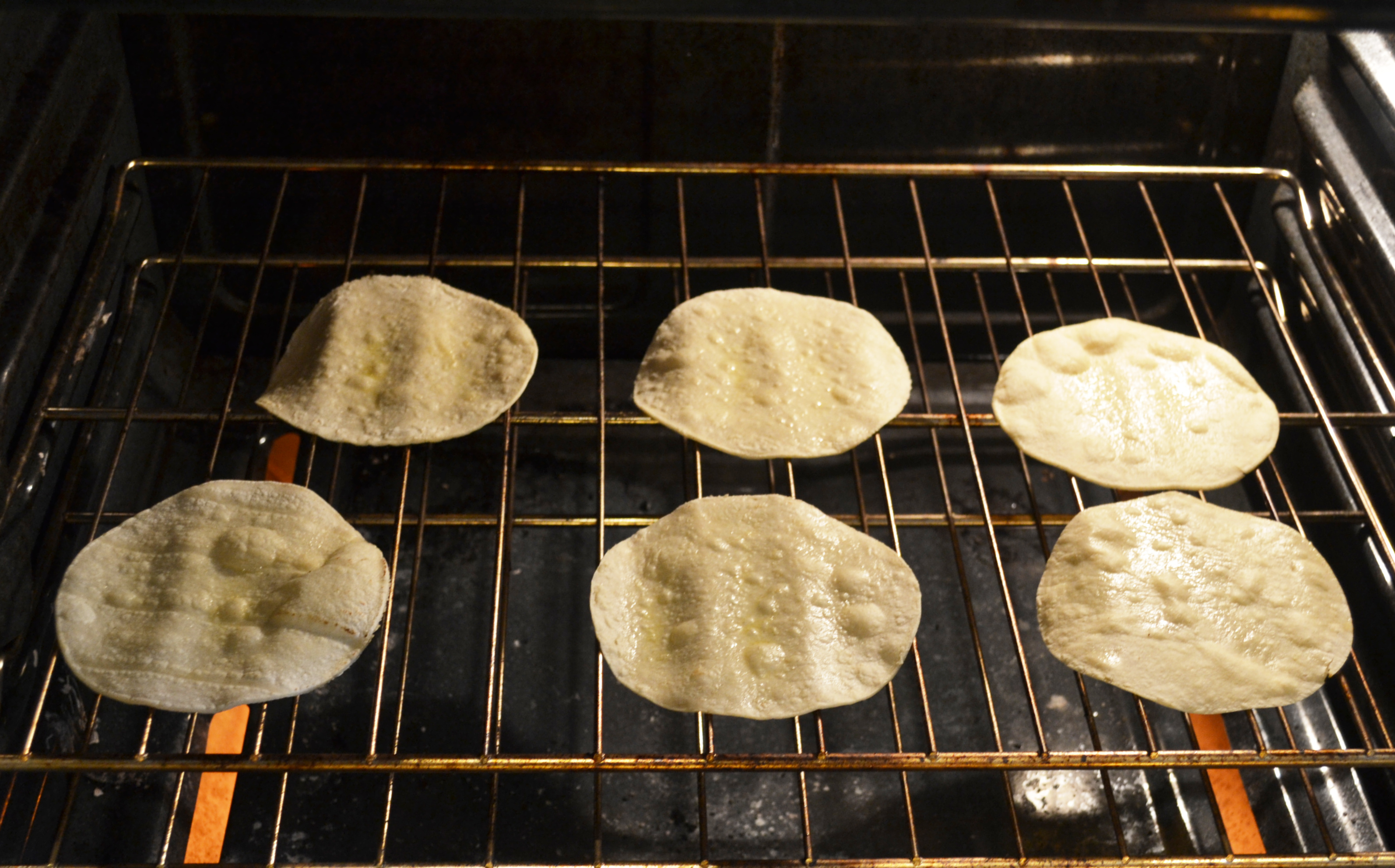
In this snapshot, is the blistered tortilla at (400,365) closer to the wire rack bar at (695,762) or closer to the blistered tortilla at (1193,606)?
the wire rack bar at (695,762)

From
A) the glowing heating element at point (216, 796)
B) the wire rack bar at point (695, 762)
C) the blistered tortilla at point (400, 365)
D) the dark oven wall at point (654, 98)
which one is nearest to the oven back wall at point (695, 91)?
the dark oven wall at point (654, 98)

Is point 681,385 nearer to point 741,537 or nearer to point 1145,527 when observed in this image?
point 741,537

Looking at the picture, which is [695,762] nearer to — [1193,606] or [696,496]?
[696,496]

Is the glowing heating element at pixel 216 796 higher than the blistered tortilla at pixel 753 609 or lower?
lower

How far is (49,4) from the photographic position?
50 centimetres

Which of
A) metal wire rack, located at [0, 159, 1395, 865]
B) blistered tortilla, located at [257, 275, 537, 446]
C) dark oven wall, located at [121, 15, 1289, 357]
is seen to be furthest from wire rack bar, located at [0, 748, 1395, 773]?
dark oven wall, located at [121, 15, 1289, 357]

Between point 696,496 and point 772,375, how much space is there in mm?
218

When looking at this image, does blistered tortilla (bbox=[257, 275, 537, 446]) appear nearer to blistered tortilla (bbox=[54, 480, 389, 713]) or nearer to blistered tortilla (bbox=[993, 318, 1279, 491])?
blistered tortilla (bbox=[54, 480, 389, 713])

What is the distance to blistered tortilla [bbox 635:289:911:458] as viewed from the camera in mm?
1368

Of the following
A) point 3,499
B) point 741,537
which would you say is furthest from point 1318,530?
point 3,499

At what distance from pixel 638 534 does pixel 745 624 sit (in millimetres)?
194

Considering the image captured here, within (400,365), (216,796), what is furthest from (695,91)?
(216,796)

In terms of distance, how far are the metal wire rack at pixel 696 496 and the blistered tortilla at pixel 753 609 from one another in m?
0.04

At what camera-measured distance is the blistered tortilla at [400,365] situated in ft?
4.43
